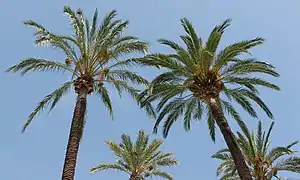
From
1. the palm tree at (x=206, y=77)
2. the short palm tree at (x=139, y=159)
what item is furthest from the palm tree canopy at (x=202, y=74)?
the short palm tree at (x=139, y=159)

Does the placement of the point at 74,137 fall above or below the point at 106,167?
below

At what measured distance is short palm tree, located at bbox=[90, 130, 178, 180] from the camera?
3559cm

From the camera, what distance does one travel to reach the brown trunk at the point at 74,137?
64.3ft

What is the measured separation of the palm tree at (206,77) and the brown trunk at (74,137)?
321 centimetres

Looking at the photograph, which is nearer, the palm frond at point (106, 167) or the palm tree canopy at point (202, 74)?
the palm tree canopy at point (202, 74)

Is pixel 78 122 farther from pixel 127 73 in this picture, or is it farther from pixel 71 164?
pixel 127 73

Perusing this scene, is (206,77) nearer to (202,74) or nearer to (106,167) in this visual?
(202,74)

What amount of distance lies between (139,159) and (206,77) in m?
14.3

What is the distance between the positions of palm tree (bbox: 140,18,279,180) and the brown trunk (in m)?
3.21

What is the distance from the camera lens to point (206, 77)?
76.6 ft

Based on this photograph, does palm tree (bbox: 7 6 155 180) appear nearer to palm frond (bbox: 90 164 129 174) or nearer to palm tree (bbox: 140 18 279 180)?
palm tree (bbox: 140 18 279 180)

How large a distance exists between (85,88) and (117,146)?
14.3 m

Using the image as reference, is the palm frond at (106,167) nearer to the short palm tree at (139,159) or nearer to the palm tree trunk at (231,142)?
the short palm tree at (139,159)

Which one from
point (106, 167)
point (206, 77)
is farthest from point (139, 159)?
point (206, 77)
